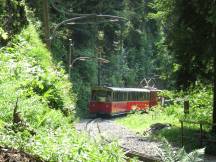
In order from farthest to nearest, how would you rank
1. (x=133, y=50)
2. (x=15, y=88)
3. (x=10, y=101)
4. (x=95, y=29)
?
(x=133, y=50)
(x=95, y=29)
(x=15, y=88)
(x=10, y=101)

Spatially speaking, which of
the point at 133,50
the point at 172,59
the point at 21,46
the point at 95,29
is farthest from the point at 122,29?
the point at 21,46

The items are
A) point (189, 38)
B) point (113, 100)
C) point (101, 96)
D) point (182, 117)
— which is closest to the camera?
point (189, 38)

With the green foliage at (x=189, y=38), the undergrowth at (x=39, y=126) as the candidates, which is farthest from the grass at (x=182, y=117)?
the undergrowth at (x=39, y=126)

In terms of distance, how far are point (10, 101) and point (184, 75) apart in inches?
533

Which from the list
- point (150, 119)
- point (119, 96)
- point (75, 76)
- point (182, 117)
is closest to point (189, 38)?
point (182, 117)

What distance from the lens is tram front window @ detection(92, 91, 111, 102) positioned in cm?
3962

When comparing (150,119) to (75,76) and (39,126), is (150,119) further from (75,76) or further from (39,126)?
(39,126)

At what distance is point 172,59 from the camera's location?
2155 cm

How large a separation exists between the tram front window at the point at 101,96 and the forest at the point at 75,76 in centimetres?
433

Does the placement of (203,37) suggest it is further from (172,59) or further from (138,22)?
(138,22)

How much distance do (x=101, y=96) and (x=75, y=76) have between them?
963 centimetres

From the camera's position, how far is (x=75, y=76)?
162ft

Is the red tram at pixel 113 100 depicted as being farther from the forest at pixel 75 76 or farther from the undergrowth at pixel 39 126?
the undergrowth at pixel 39 126

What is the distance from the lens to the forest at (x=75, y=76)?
7.45 m
